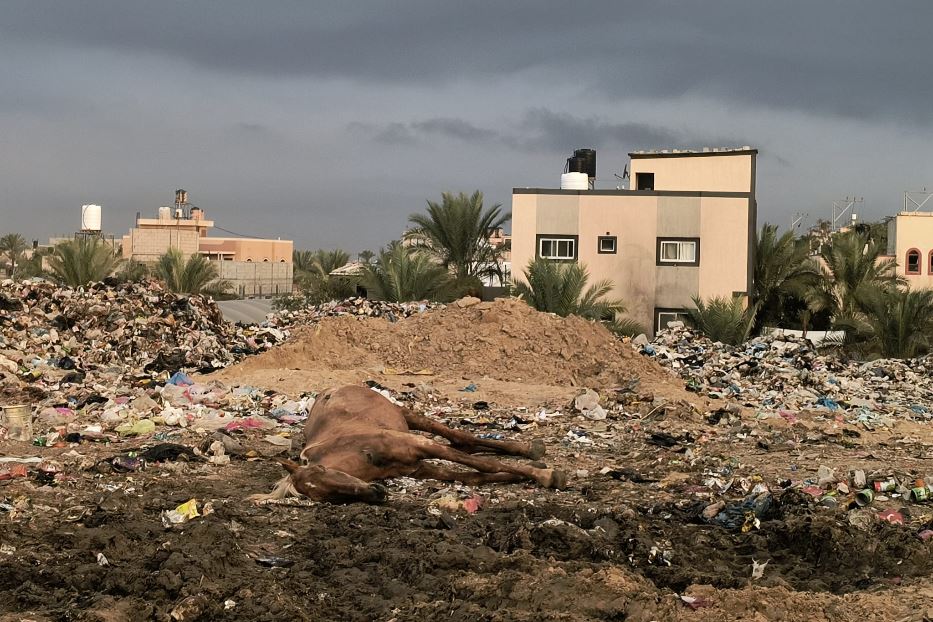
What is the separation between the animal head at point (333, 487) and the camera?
608cm

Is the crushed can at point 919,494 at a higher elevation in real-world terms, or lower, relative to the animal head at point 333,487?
lower

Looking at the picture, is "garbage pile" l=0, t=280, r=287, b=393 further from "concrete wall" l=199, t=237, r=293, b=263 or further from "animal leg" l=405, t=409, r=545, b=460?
"concrete wall" l=199, t=237, r=293, b=263

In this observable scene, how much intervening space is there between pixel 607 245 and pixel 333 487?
24.7 metres

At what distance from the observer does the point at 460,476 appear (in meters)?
6.81

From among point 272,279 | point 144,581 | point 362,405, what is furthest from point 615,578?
point 272,279

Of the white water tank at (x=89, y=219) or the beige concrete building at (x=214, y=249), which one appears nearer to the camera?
the white water tank at (x=89, y=219)

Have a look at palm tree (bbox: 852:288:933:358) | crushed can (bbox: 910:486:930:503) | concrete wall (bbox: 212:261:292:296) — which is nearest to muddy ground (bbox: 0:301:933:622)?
crushed can (bbox: 910:486:930:503)

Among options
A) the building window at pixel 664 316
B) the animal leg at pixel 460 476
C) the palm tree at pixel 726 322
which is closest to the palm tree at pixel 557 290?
the palm tree at pixel 726 322

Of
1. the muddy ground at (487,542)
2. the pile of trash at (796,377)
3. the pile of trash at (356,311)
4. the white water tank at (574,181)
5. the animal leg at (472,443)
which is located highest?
the white water tank at (574,181)

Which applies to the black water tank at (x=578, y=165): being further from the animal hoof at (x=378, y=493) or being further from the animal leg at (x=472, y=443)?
the animal hoof at (x=378, y=493)

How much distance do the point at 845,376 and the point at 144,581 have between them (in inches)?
628

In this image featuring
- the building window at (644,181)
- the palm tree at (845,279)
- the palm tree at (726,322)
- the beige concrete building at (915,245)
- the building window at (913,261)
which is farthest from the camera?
the building window at (913,261)

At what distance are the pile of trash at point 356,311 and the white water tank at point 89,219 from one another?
18.5 metres

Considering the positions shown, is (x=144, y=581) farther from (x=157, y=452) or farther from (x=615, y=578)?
(x=157, y=452)
